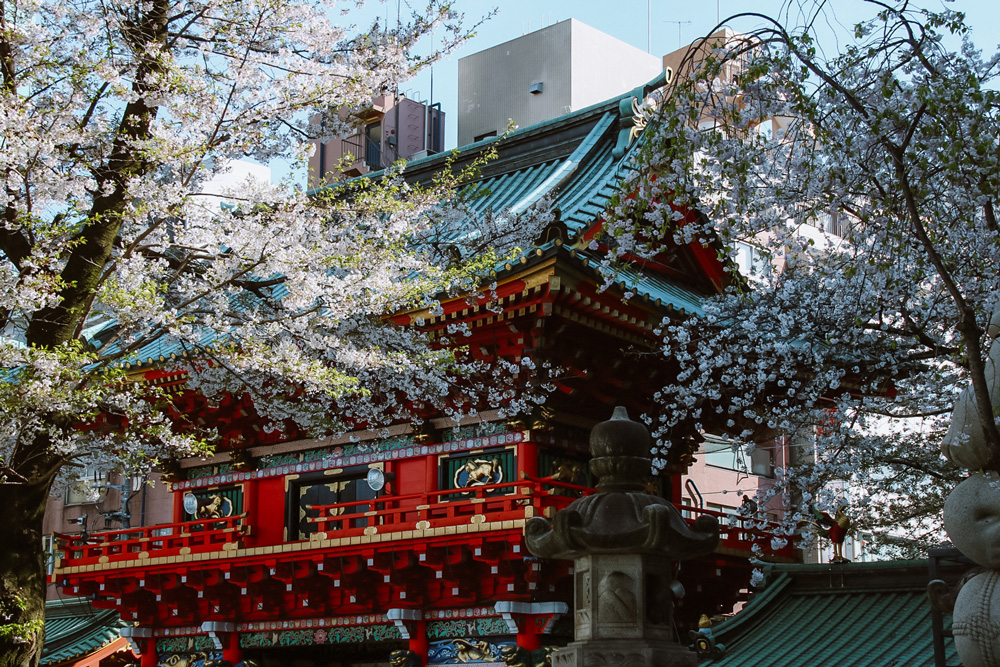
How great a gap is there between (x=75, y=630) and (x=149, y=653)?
4640mm

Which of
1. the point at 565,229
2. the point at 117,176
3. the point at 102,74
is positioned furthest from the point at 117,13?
the point at 565,229

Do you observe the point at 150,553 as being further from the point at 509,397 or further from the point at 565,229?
the point at 565,229

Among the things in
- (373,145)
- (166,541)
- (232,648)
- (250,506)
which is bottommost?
(232,648)

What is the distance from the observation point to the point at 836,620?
13250 mm

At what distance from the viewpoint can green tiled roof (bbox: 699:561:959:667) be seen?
1230 centimetres

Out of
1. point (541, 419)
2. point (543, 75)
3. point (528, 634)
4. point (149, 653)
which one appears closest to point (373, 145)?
point (543, 75)

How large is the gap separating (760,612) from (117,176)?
9.13 meters

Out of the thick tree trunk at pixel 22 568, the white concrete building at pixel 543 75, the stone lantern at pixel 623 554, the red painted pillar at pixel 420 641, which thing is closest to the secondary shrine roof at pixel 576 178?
the red painted pillar at pixel 420 641

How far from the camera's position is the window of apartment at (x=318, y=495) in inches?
664

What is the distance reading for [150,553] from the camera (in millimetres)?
17188

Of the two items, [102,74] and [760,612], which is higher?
[102,74]

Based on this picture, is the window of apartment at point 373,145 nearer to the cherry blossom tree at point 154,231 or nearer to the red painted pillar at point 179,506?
the red painted pillar at point 179,506

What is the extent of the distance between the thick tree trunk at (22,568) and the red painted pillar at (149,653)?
932 centimetres

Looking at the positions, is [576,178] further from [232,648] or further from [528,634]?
[232,648]
